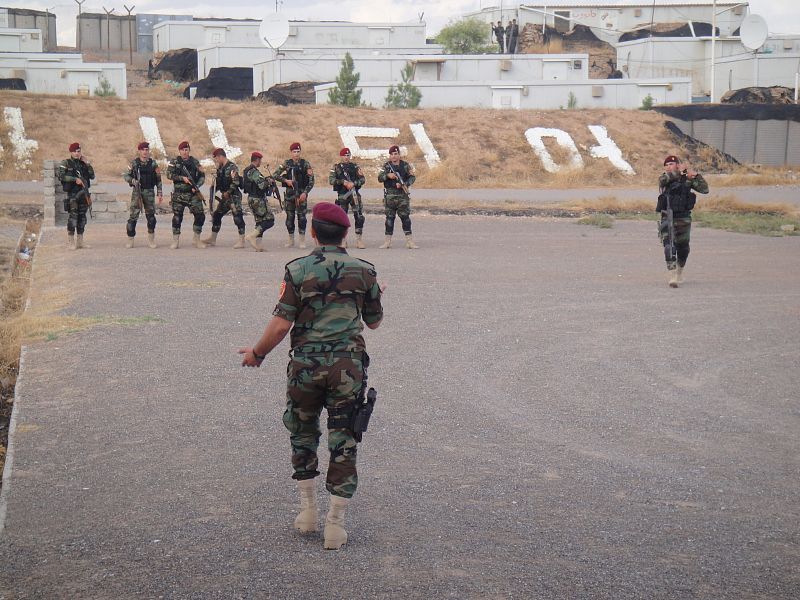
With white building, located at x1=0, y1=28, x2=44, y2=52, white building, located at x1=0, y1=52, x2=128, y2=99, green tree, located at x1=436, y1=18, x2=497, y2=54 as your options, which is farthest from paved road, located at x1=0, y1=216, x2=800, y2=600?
green tree, located at x1=436, y1=18, x2=497, y2=54

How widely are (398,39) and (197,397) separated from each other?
240ft

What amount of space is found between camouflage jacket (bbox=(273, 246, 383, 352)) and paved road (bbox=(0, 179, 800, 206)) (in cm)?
2778

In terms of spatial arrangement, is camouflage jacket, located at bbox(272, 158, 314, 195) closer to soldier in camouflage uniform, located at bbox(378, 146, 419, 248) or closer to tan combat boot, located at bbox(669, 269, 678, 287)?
soldier in camouflage uniform, located at bbox(378, 146, 419, 248)

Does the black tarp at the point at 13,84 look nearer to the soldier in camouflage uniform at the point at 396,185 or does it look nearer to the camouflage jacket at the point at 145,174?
the camouflage jacket at the point at 145,174

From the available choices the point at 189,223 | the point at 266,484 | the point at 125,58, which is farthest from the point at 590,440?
the point at 125,58

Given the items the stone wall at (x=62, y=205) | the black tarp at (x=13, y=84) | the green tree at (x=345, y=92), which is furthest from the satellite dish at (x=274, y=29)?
the stone wall at (x=62, y=205)

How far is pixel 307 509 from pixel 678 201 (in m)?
10.9

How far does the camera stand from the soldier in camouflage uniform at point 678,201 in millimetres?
15094

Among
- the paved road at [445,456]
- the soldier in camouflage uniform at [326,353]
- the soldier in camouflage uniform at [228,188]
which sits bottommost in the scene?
the paved road at [445,456]

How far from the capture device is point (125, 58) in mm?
85688

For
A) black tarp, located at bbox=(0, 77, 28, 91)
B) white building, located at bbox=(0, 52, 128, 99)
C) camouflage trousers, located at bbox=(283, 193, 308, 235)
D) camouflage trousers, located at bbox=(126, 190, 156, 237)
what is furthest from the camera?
white building, located at bbox=(0, 52, 128, 99)

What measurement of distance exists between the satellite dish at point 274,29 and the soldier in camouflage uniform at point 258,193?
34944mm

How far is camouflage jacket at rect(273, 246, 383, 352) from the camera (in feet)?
17.8

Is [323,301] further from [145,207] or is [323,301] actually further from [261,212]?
[145,207]
